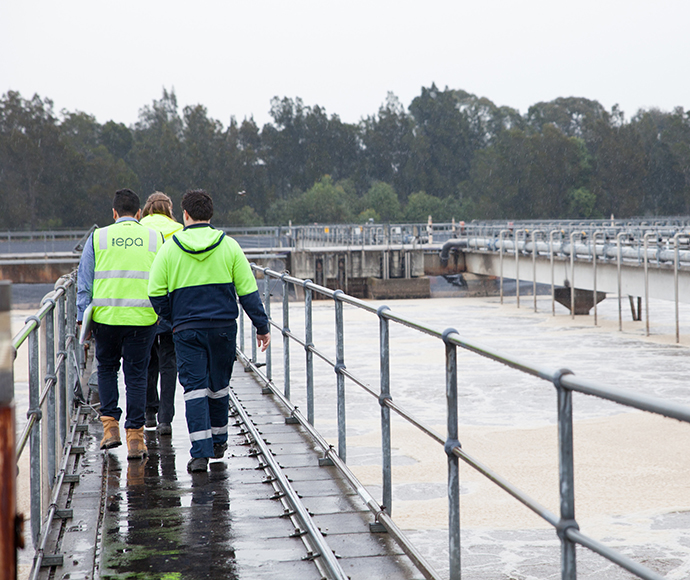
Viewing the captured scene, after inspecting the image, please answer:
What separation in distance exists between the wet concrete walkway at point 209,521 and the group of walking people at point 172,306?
261mm

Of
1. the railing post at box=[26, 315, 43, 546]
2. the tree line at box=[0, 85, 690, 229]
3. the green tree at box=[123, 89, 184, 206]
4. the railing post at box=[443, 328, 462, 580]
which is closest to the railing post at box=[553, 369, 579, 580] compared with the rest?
the railing post at box=[443, 328, 462, 580]

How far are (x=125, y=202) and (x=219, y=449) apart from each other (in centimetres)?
175

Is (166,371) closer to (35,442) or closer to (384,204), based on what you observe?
(35,442)

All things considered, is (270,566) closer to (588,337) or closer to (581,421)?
(581,421)

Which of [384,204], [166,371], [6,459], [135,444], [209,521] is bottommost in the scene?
[209,521]

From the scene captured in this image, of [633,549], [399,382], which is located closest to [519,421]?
[399,382]

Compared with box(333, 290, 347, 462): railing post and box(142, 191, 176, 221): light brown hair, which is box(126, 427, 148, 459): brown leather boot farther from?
box(142, 191, 176, 221): light brown hair

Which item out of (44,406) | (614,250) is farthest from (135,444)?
(614,250)

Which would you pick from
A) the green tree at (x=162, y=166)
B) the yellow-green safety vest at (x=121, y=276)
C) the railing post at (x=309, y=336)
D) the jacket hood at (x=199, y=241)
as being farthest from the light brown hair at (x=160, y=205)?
the green tree at (x=162, y=166)

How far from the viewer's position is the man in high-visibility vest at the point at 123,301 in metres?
5.84

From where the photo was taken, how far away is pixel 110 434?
19.7 feet

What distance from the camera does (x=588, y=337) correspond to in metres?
25.3

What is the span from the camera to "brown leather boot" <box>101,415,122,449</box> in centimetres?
600

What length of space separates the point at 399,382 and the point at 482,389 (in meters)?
1.80
